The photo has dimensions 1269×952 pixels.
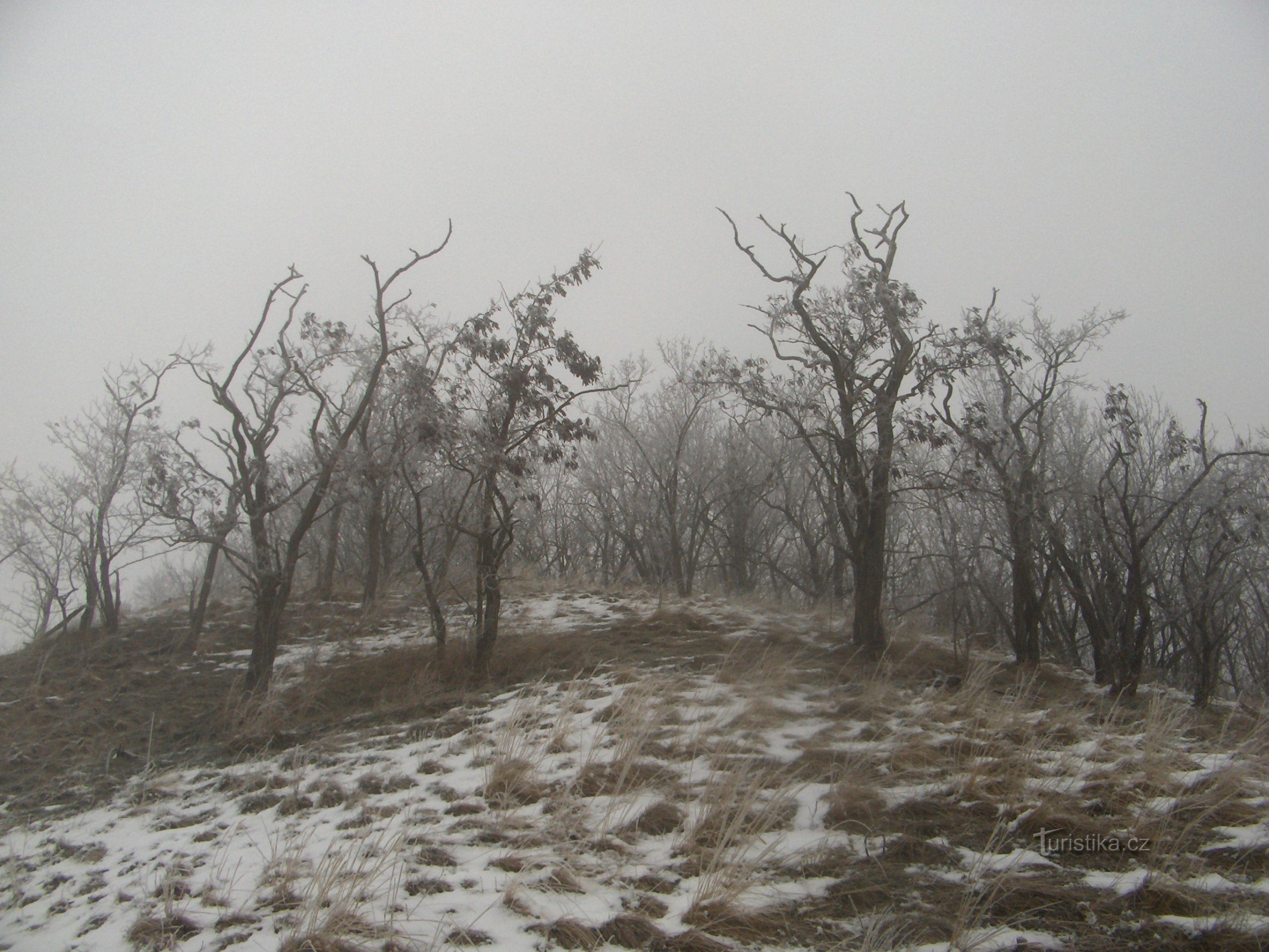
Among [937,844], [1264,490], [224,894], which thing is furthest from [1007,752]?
[1264,490]

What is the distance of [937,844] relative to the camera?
4.12 meters

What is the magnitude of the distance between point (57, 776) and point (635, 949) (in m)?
6.71

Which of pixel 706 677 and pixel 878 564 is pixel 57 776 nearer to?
pixel 706 677

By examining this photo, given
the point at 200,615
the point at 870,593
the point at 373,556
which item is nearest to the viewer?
the point at 870,593

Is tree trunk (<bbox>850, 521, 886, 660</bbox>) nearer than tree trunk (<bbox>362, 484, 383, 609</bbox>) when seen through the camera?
Yes

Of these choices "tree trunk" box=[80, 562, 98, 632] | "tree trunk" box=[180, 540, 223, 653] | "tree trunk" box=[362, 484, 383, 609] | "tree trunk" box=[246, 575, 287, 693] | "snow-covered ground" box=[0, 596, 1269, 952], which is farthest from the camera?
"tree trunk" box=[362, 484, 383, 609]

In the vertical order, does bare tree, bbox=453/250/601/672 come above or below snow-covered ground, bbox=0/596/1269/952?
above

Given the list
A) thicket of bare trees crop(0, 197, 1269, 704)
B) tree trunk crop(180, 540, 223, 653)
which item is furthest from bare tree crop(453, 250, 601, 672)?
tree trunk crop(180, 540, 223, 653)

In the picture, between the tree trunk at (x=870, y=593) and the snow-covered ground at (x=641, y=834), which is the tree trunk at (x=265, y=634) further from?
the tree trunk at (x=870, y=593)

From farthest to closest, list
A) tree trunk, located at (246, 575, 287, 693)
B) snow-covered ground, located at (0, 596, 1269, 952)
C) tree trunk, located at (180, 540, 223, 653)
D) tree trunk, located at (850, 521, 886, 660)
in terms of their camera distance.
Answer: tree trunk, located at (180, 540, 223, 653)
tree trunk, located at (850, 521, 886, 660)
tree trunk, located at (246, 575, 287, 693)
snow-covered ground, located at (0, 596, 1269, 952)

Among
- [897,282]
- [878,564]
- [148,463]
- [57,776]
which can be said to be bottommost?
[57,776]

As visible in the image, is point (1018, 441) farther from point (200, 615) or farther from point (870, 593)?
point (200, 615)

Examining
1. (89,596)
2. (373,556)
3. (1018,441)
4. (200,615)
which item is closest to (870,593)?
(1018,441)

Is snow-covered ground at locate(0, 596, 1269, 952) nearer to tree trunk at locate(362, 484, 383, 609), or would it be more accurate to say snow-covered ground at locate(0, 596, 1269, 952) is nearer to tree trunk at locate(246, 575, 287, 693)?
tree trunk at locate(246, 575, 287, 693)
